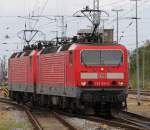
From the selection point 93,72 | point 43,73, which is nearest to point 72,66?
point 93,72

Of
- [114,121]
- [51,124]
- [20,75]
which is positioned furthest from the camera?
[20,75]

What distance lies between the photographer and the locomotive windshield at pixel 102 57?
81.6 ft

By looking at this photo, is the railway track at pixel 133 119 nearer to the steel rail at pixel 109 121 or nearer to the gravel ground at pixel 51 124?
the steel rail at pixel 109 121

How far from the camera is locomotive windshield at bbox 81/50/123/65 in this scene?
81.6 feet

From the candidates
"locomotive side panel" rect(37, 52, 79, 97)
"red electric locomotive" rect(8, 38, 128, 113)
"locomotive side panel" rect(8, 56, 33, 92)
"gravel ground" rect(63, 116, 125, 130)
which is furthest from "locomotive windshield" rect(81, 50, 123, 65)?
"locomotive side panel" rect(8, 56, 33, 92)

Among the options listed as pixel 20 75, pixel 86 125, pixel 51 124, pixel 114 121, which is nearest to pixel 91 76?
pixel 114 121

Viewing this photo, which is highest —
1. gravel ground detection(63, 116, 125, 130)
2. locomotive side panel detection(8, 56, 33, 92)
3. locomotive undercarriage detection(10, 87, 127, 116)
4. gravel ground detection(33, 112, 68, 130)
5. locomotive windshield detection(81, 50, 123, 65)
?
locomotive windshield detection(81, 50, 123, 65)

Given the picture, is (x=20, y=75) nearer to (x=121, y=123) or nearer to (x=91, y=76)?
(x=91, y=76)

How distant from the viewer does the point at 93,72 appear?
81.0 ft

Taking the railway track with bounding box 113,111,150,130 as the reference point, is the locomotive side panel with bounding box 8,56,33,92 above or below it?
above

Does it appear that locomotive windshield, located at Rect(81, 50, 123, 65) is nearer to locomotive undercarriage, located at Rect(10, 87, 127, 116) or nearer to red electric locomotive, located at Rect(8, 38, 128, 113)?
red electric locomotive, located at Rect(8, 38, 128, 113)

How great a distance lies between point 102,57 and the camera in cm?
2505

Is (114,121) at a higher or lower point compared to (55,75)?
lower

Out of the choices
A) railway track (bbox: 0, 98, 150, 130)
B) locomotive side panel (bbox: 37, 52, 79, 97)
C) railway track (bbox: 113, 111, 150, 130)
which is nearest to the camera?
railway track (bbox: 0, 98, 150, 130)
